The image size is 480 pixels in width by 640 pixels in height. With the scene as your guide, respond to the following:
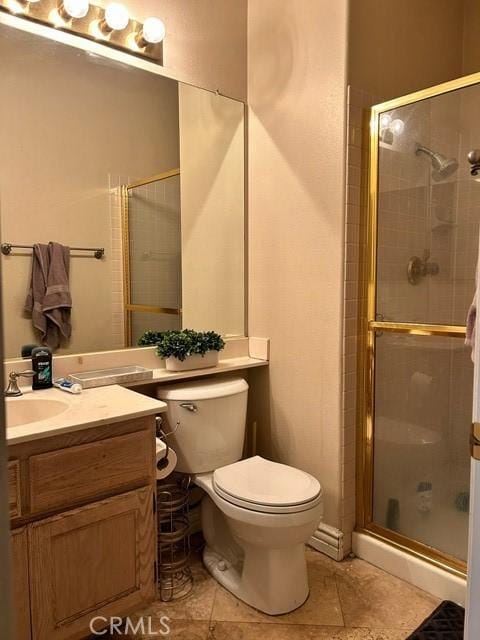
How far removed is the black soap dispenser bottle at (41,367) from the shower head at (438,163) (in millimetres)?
1658

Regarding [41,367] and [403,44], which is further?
[403,44]

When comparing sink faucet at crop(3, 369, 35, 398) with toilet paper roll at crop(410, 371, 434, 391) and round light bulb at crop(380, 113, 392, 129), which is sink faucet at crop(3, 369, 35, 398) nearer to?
toilet paper roll at crop(410, 371, 434, 391)

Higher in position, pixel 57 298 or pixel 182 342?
pixel 57 298

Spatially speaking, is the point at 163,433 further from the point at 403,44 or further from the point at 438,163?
the point at 403,44

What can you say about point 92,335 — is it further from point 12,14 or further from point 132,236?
point 12,14

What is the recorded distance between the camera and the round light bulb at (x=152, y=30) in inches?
73.4

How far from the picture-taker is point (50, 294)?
1.77 metres

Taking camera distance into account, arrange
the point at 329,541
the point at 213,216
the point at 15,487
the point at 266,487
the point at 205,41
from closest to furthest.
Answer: the point at 15,487 → the point at 266,487 → the point at 329,541 → the point at 205,41 → the point at 213,216

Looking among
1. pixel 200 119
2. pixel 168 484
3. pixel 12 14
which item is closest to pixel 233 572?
pixel 168 484

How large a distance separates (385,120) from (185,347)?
124cm

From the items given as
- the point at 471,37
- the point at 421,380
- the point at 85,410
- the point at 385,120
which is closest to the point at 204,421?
the point at 85,410

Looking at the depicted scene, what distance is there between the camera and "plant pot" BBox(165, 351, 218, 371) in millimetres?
1979

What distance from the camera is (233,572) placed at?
186cm

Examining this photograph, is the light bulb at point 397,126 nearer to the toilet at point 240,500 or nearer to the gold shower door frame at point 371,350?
the gold shower door frame at point 371,350
